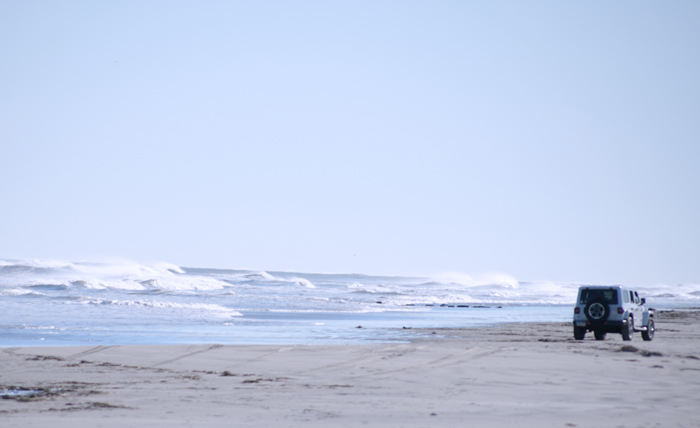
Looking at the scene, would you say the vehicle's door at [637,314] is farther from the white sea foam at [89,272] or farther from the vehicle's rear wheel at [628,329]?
the white sea foam at [89,272]

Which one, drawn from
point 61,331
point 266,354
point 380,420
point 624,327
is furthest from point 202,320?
point 380,420

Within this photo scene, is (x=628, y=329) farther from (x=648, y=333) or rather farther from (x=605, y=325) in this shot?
(x=648, y=333)

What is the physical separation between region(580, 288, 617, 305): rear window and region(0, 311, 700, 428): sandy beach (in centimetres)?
286

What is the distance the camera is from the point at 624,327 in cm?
2023

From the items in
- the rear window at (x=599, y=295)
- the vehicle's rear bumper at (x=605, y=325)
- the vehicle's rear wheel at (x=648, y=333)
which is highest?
the rear window at (x=599, y=295)

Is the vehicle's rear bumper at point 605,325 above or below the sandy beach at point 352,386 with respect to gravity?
above

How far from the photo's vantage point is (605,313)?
66.8 feet

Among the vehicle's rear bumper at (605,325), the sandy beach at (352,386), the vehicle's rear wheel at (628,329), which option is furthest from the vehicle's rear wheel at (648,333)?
the sandy beach at (352,386)

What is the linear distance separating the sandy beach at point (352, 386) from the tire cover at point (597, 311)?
2663 millimetres

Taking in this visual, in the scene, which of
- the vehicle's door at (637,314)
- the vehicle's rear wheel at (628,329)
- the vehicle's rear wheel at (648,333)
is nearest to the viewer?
the vehicle's rear wheel at (628,329)

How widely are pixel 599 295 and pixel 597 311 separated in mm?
577

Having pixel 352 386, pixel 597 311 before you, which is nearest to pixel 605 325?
pixel 597 311

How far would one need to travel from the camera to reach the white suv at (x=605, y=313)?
2031cm

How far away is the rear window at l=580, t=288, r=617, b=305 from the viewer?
20484 mm
